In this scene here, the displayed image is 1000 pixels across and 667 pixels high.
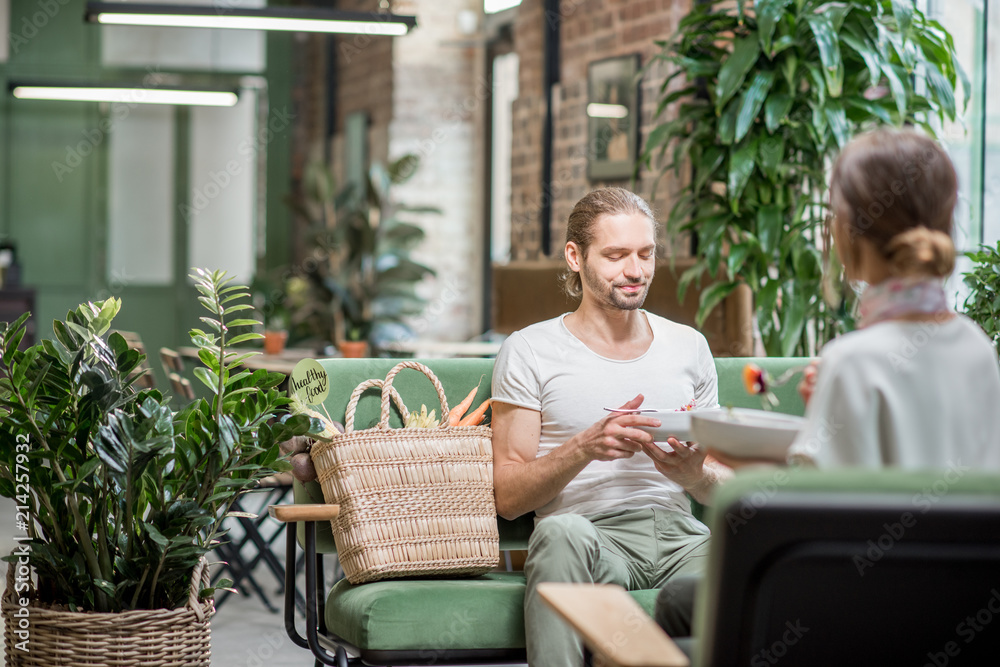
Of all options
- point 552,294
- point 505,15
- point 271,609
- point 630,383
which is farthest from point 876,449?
point 505,15

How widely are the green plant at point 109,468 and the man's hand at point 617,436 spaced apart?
0.56 metres

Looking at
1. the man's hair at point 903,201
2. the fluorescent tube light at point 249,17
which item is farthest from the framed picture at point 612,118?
the man's hair at point 903,201

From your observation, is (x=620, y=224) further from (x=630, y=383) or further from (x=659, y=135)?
(x=659, y=135)

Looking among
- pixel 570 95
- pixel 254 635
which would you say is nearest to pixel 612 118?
pixel 570 95

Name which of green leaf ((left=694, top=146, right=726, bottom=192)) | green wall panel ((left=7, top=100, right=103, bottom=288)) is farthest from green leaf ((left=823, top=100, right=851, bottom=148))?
green wall panel ((left=7, top=100, right=103, bottom=288))

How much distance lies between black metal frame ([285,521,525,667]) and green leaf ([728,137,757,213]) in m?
2.02

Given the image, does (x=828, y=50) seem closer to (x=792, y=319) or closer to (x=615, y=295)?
(x=792, y=319)

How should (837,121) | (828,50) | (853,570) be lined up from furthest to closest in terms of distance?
(837,121)
(828,50)
(853,570)

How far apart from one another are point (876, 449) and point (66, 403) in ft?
5.16

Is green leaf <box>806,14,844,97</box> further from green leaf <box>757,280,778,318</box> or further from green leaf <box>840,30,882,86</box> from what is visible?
green leaf <box>757,280,778,318</box>

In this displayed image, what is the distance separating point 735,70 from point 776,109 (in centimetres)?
19

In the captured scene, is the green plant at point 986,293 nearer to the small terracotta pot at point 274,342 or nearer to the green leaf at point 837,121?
the green leaf at point 837,121

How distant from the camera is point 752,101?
367 centimetres

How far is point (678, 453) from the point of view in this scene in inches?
85.0
